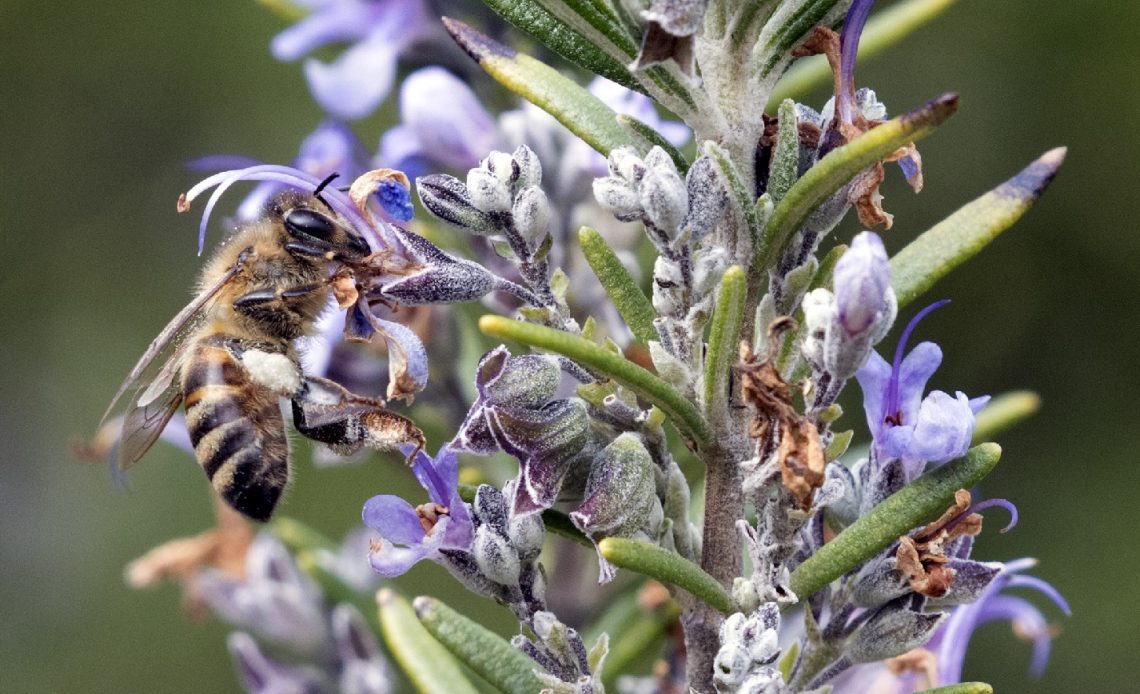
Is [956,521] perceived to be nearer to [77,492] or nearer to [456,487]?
[456,487]

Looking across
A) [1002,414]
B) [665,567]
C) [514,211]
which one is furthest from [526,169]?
[1002,414]

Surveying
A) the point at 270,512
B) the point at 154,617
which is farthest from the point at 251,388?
the point at 154,617

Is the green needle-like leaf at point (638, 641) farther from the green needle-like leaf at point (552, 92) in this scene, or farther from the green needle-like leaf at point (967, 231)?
the green needle-like leaf at point (552, 92)

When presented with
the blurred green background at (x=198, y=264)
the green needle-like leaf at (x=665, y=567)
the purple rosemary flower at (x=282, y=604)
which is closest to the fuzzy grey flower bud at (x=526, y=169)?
the green needle-like leaf at (x=665, y=567)

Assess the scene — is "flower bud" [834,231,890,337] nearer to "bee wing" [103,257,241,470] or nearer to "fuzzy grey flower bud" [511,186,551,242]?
"fuzzy grey flower bud" [511,186,551,242]

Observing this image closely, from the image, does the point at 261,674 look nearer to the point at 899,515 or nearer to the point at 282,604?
the point at 282,604

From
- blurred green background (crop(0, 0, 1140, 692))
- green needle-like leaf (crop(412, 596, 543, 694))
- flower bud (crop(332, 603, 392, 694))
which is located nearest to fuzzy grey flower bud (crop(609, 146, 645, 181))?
green needle-like leaf (crop(412, 596, 543, 694))
